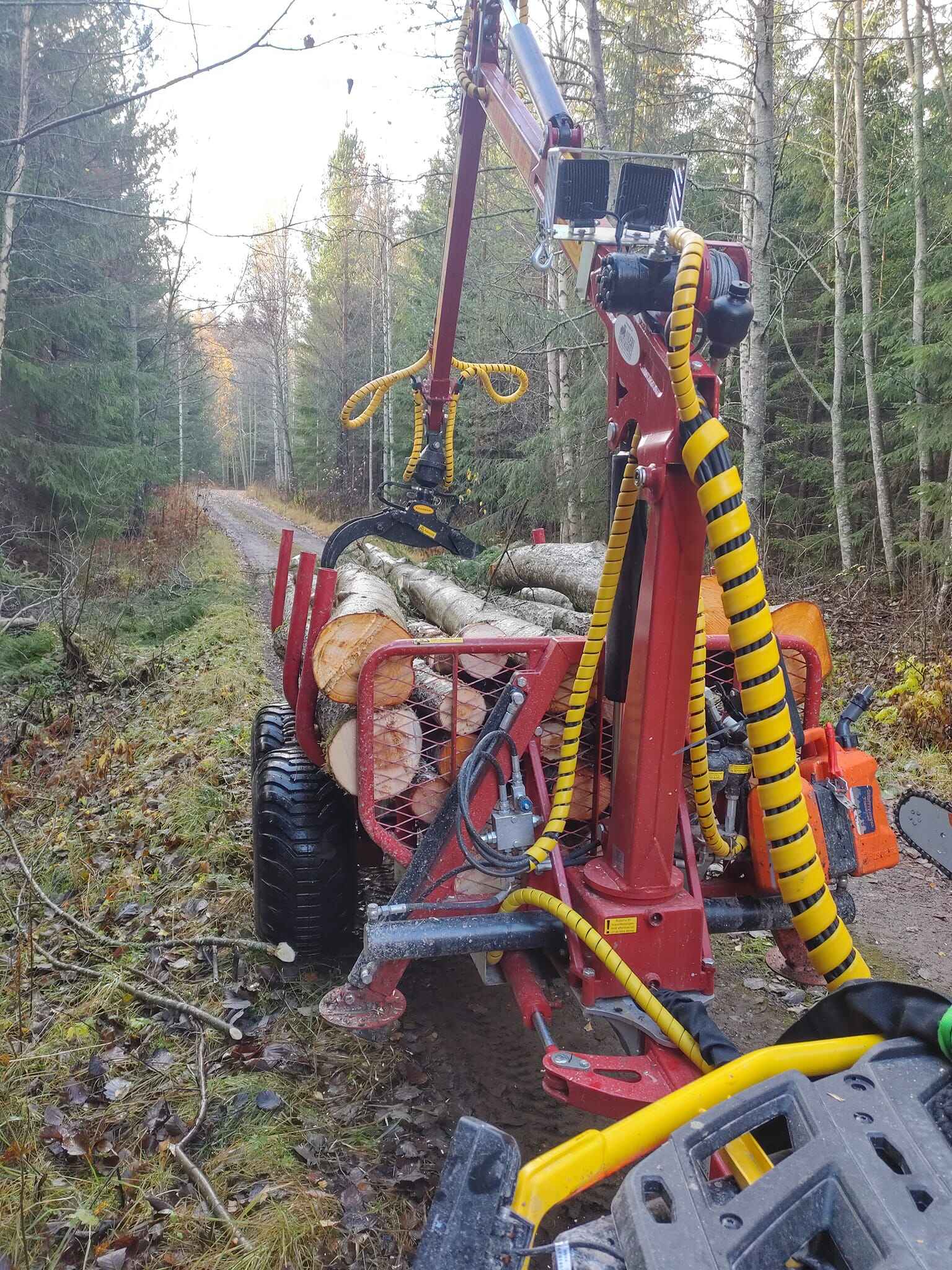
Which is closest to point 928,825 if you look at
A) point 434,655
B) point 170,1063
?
point 434,655

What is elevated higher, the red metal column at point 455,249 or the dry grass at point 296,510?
the red metal column at point 455,249

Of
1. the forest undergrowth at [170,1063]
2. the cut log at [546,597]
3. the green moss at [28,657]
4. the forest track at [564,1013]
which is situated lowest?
the forest track at [564,1013]

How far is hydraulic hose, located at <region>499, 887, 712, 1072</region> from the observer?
246 cm

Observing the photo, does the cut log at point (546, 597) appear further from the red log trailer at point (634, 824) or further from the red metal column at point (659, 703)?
the red metal column at point (659, 703)

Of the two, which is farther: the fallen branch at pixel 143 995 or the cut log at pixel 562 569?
the cut log at pixel 562 569

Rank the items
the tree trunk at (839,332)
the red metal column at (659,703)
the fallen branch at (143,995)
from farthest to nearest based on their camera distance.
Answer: the tree trunk at (839,332), the fallen branch at (143,995), the red metal column at (659,703)

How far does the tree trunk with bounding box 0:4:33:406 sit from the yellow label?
10.7m

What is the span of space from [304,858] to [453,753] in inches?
→ 40.5

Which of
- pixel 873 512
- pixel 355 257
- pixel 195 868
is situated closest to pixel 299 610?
pixel 195 868

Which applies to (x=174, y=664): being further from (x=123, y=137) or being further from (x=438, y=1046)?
(x=123, y=137)

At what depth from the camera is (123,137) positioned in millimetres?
15250

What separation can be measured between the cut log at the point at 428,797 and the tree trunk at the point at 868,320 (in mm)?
9815

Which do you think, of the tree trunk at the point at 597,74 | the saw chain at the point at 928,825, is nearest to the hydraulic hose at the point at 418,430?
the saw chain at the point at 928,825

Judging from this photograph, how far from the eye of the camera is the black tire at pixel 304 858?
3.83 meters
